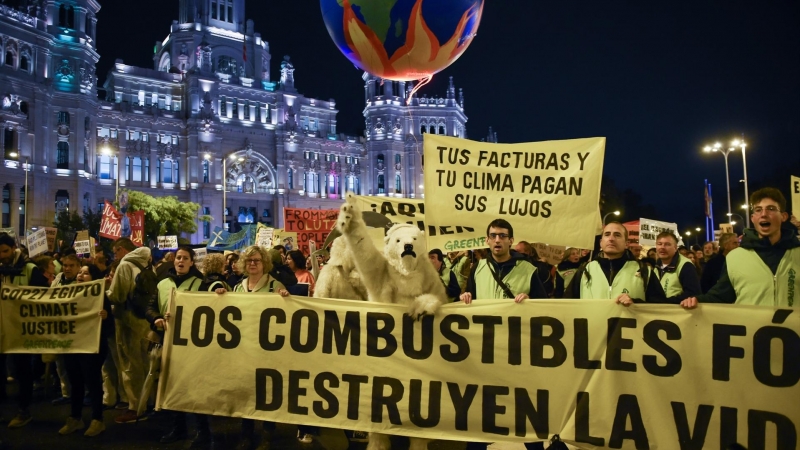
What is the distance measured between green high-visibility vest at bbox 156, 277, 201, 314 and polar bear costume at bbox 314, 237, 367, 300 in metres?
1.38

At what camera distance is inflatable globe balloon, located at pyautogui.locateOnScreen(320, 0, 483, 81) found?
952 centimetres

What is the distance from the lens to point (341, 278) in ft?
17.0

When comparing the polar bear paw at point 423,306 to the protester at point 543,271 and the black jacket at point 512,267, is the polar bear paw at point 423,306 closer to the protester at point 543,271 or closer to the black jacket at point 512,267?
the black jacket at point 512,267

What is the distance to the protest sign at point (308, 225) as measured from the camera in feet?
39.0

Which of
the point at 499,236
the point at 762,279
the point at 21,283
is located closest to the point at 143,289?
the point at 21,283

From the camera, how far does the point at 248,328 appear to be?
4996mm

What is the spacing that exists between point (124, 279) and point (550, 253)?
20.6 feet

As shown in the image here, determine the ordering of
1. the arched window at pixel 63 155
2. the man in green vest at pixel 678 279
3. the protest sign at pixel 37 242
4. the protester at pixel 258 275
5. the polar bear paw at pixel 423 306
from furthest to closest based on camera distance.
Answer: the arched window at pixel 63 155, the protest sign at pixel 37 242, the protester at pixel 258 275, the man in green vest at pixel 678 279, the polar bear paw at pixel 423 306

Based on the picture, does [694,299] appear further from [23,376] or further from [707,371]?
[23,376]

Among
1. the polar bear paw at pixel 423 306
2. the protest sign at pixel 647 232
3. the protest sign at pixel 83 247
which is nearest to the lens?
the polar bear paw at pixel 423 306

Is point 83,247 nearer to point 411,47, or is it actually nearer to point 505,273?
point 411,47

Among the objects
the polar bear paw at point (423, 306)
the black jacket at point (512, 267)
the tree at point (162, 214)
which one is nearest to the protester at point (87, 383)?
the polar bear paw at point (423, 306)

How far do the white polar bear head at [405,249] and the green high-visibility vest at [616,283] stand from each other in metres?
1.39

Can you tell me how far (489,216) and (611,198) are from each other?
48.1m
